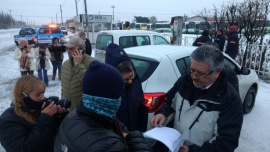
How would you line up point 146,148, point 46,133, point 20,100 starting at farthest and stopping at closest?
point 20,100 < point 46,133 < point 146,148

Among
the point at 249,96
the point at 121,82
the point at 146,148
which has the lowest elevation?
the point at 249,96

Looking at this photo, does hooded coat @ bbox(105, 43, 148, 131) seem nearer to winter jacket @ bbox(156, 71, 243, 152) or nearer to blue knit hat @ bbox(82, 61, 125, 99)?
winter jacket @ bbox(156, 71, 243, 152)

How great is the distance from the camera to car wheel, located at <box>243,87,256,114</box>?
4812 mm

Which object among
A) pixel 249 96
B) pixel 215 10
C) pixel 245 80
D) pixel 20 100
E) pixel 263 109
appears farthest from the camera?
pixel 215 10

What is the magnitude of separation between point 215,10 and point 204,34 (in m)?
3.60

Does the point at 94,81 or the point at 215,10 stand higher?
the point at 215,10

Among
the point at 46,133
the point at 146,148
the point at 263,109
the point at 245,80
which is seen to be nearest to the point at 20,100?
the point at 46,133

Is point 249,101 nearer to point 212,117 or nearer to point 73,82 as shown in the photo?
point 212,117

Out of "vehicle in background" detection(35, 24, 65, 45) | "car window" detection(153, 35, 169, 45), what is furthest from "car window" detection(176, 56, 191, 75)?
"vehicle in background" detection(35, 24, 65, 45)

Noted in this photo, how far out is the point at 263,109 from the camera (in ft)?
17.4

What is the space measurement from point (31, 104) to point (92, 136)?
89 cm

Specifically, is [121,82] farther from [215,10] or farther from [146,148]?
[215,10]

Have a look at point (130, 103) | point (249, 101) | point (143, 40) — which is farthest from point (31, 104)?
point (143, 40)

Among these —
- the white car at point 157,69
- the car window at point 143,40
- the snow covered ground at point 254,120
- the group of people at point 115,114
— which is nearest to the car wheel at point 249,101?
the snow covered ground at point 254,120
